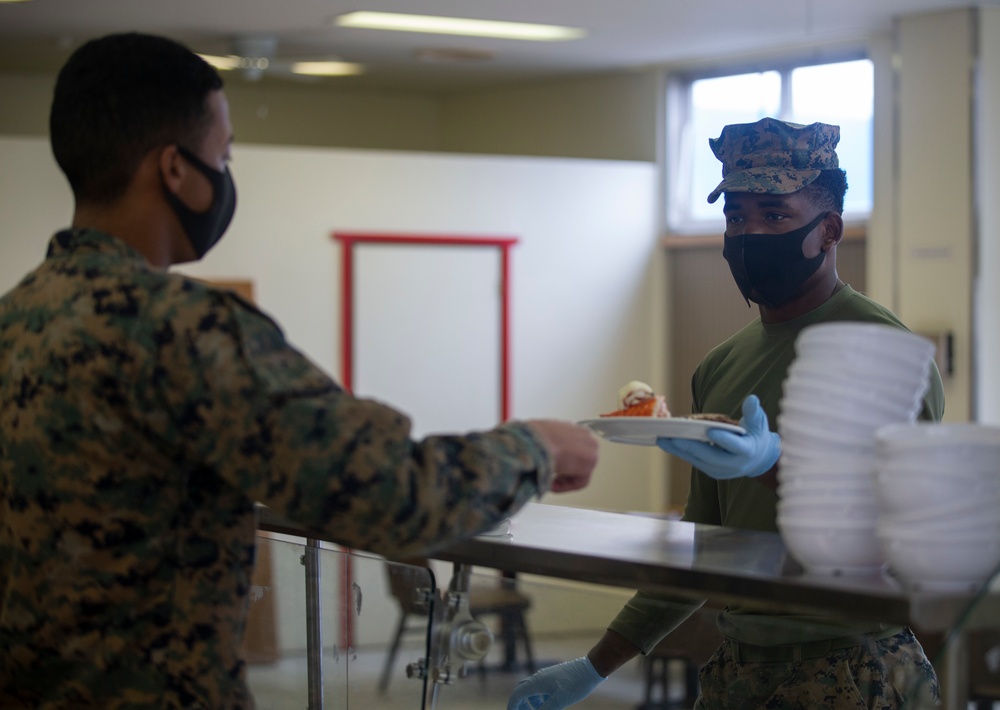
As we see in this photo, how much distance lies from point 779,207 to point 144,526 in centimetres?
119

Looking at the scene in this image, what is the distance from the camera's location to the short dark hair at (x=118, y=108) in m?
1.18

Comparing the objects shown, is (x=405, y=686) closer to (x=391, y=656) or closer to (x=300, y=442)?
(x=391, y=656)

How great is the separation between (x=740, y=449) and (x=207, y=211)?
26.5 inches

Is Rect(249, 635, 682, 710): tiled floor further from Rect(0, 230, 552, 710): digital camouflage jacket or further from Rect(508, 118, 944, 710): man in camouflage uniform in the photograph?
Rect(0, 230, 552, 710): digital camouflage jacket

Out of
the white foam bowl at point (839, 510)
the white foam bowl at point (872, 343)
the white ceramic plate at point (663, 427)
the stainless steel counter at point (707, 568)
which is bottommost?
the stainless steel counter at point (707, 568)

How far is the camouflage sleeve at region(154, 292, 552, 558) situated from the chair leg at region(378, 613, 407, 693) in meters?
0.67

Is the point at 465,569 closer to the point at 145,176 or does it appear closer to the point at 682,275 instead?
the point at 145,176

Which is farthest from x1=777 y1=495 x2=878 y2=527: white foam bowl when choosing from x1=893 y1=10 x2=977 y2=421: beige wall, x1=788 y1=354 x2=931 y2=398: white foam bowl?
x1=893 y1=10 x2=977 y2=421: beige wall

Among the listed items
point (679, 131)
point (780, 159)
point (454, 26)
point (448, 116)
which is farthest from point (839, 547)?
point (448, 116)

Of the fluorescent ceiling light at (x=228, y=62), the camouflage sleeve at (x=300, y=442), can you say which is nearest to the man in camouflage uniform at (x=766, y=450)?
the camouflage sleeve at (x=300, y=442)

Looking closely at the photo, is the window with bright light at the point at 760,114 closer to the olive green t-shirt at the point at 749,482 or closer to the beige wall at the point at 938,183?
the beige wall at the point at 938,183

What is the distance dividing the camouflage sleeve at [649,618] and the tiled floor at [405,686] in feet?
0.17

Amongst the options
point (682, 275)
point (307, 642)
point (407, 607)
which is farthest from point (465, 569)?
point (682, 275)

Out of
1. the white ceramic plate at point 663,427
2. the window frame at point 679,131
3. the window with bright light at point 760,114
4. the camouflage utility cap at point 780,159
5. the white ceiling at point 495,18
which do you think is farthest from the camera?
the window frame at point 679,131
